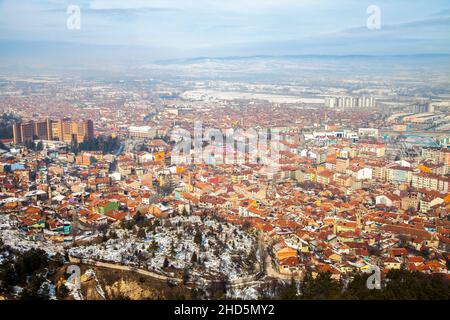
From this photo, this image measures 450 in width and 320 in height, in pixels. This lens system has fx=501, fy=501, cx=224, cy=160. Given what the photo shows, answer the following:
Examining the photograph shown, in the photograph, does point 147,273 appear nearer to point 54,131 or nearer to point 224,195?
point 224,195

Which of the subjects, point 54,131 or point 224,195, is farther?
point 54,131

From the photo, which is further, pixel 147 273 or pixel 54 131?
pixel 54 131

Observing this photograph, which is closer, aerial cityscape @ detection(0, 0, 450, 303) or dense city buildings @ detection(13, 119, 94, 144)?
aerial cityscape @ detection(0, 0, 450, 303)

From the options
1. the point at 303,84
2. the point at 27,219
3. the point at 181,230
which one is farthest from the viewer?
the point at 303,84

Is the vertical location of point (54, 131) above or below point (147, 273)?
above

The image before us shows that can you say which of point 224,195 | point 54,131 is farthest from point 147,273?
point 54,131

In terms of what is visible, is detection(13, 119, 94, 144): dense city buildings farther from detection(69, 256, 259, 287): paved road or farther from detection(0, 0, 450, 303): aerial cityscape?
detection(69, 256, 259, 287): paved road

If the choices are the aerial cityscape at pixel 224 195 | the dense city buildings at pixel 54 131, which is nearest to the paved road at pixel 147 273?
the aerial cityscape at pixel 224 195

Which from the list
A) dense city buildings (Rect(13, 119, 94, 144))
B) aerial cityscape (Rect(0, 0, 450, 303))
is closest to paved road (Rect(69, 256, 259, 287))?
aerial cityscape (Rect(0, 0, 450, 303))

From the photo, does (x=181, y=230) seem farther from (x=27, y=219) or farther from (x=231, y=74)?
(x=231, y=74)

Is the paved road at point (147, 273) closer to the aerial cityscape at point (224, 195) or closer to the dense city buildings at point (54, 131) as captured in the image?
the aerial cityscape at point (224, 195)

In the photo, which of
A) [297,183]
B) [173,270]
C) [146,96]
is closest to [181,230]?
[173,270]
